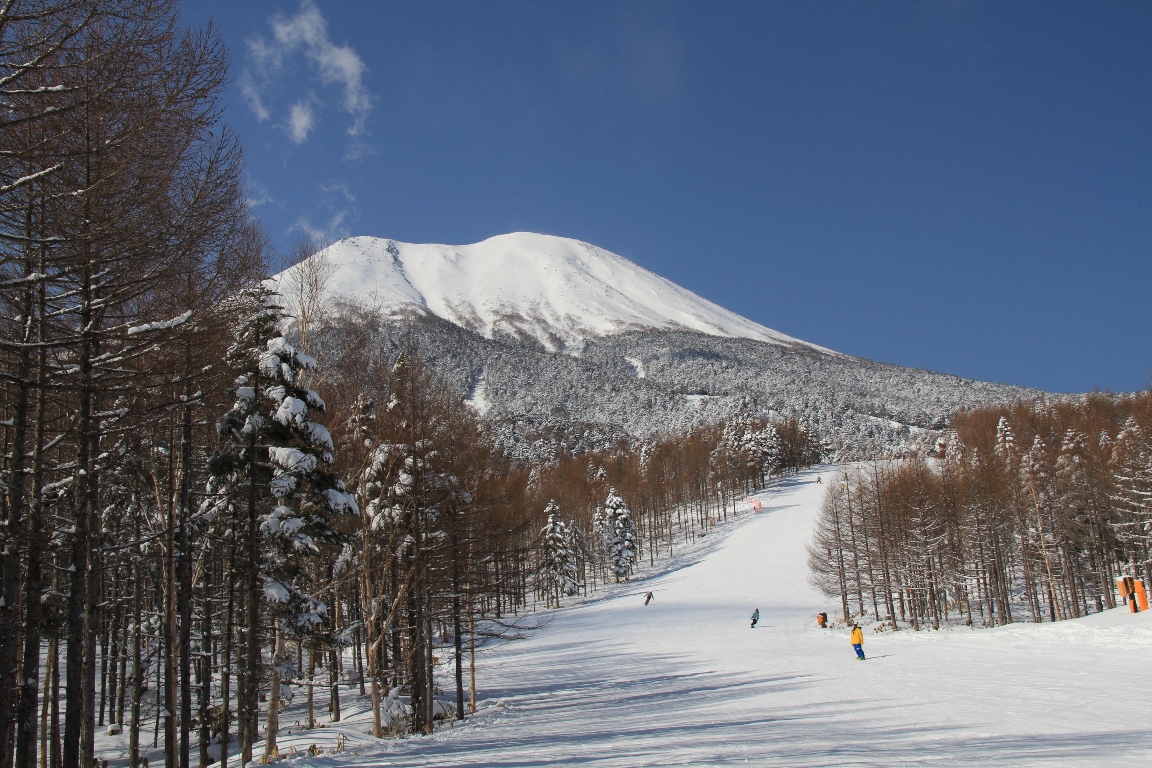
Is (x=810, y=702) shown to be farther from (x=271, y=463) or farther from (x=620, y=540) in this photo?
(x=620, y=540)

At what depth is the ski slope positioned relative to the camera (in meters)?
10.1

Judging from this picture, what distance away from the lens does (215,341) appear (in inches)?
358

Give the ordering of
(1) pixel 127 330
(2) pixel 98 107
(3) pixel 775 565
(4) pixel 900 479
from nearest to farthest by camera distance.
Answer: (2) pixel 98 107
(1) pixel 127 330
(4) pixel 900 479
(3) pixel 775 565

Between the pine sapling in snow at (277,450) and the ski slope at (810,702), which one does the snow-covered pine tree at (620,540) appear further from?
the pine sapling in snow at (277,450)

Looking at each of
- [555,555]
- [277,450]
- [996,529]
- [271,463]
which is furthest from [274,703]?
[555,555]

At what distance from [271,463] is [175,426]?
1818 millimetres

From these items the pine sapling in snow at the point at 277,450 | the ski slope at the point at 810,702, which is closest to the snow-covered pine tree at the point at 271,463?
the pine sapling in snow at the point at 277,450

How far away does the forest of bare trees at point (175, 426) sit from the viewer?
6.36m

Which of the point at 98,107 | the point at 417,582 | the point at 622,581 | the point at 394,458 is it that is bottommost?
the point at 622,581

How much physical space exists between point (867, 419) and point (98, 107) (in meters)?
198

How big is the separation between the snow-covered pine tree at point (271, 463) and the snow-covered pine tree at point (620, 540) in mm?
59076

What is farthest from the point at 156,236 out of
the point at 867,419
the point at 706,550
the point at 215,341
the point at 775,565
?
the point at 867,419

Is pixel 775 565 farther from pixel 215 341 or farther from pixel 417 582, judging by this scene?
pixel 215 341

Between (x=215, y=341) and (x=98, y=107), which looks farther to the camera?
(x=215, y=341)
